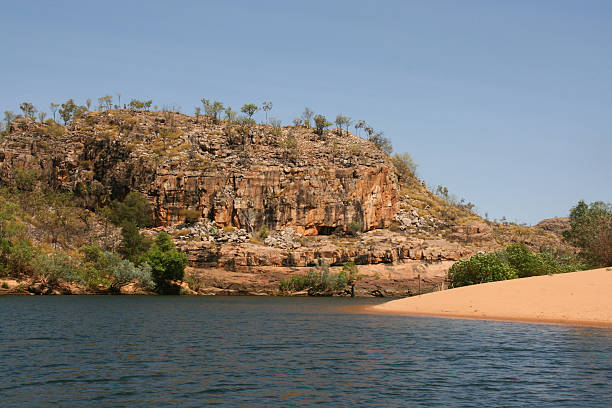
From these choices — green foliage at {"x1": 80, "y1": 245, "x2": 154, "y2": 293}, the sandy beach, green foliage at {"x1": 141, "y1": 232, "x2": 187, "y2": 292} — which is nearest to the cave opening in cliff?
green foliage at {"x1": 141, "y1": 232, "x2": 187, "y2": 292}

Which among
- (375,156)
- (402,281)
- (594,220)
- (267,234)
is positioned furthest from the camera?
(375,156)

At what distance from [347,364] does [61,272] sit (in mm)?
73168

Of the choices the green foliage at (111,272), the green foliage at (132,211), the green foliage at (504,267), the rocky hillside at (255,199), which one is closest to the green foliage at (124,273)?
the green foliage at (111,272)

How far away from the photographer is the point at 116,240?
118 m

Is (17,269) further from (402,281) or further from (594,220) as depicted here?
(594,220)

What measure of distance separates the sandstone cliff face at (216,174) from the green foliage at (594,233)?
4967 centimetres

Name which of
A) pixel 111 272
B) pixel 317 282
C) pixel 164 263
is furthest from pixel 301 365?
pixel 317 282

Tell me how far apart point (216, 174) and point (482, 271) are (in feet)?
282

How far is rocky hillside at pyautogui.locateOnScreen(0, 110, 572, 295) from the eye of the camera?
117m

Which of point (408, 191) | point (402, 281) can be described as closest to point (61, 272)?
point (402, 281)

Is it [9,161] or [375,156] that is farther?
[375,156]

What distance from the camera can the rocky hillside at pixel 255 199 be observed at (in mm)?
116625

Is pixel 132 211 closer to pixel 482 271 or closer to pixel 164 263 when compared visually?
pixel 164 263

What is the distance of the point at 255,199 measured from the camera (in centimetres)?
13875
